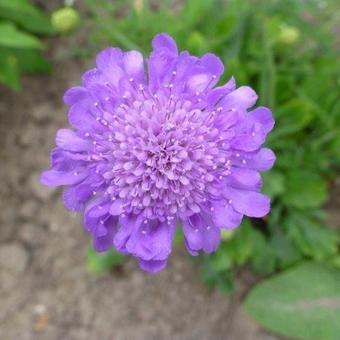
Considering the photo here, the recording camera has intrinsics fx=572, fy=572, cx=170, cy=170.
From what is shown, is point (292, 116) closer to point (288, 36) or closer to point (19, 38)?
point (288, 36)

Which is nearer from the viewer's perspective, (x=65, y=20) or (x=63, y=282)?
(x=65, y=20)

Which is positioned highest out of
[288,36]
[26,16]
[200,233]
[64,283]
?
[288,36]

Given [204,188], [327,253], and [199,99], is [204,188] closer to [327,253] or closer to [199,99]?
[199,99]

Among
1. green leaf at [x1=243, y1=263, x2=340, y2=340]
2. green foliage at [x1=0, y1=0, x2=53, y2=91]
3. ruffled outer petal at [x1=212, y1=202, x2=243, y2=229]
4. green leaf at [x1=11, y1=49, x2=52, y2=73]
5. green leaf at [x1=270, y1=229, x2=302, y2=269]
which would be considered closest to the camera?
ruffled outer petal at [x1=212, y1=202, x2=243, y2=229]

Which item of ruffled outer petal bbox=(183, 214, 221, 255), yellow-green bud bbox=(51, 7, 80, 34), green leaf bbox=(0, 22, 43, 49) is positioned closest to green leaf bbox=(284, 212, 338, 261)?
ruffled outer petal bbox=(183, 214, 221, 255)

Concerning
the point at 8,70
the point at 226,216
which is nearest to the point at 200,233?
the point at 226,216

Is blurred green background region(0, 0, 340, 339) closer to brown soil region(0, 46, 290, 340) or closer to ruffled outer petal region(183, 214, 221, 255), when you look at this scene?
brown soil region(0, 46, 290, 340)

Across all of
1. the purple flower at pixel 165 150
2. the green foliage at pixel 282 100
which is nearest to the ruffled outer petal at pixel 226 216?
the purple flower at pixel 165 150
